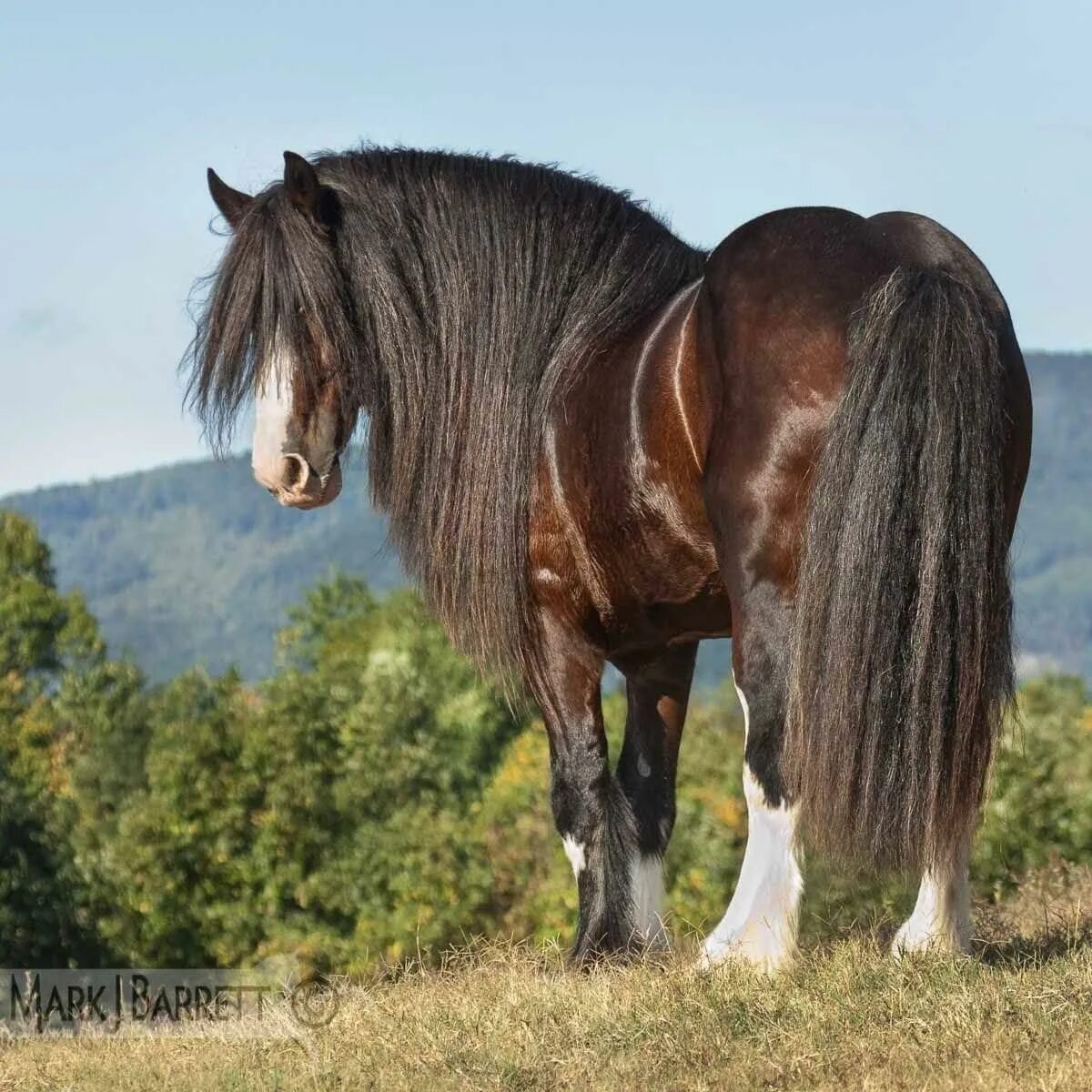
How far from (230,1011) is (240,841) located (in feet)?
76.0

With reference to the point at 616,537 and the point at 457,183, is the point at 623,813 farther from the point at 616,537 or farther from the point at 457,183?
the point at 457,183

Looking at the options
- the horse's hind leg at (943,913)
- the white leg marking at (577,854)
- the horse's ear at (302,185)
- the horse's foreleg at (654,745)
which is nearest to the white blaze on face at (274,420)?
the horse's ear at (302,185)

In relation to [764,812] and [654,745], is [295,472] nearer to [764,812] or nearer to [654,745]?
[654,745]

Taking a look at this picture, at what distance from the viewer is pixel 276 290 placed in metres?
5.83

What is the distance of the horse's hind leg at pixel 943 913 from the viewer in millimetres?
5137

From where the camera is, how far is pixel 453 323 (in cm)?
593

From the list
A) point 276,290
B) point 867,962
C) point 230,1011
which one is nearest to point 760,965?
point 867,962

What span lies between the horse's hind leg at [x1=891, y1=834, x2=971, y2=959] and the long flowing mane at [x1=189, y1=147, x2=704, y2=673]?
4.80 feet

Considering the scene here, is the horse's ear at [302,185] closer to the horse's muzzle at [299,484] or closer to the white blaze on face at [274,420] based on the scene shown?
the white blaze on face at [274,420]

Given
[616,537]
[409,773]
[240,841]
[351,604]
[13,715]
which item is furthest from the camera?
[351,604]

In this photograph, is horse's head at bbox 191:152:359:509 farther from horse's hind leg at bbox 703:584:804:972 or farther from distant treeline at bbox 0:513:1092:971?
distant treeline at bbox 0:513:1092:971

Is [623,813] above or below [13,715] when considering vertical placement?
above

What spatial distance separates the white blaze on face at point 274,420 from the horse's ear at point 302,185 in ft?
1.70

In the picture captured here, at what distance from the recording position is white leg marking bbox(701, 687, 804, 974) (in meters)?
4.90
